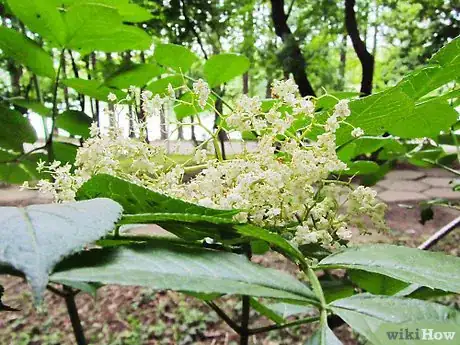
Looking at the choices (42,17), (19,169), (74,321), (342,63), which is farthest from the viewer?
(342,63)

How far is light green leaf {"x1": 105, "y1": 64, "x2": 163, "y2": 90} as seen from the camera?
0.65 meters

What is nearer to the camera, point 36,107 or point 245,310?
point 245,310

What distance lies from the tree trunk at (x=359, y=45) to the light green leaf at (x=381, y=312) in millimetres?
4021

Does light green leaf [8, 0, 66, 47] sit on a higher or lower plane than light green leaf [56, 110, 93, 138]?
higher

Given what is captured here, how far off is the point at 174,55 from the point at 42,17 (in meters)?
0.17

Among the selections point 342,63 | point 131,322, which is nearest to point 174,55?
point 131,322

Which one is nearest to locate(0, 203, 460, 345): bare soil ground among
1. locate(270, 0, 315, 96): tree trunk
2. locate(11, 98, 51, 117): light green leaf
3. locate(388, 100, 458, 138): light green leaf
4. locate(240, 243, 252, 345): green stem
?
locate(11, 98, 51, 117): light green leaf

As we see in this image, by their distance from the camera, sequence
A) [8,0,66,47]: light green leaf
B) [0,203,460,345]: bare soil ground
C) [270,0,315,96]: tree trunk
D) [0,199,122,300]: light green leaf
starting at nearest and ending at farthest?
[0,199,122,300]: light green leaf
[8,0,66,47]: light green leaf
[0,203,460,345]: bare soil ground
[270,0,315,96]: tree trunk

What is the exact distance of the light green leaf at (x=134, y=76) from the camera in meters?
0.65

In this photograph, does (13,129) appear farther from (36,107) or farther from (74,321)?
(74,321)

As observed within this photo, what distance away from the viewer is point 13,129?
66cm

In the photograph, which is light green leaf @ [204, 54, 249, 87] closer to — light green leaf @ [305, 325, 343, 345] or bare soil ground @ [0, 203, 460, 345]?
light green leaf @ [305, 325, 343, 345]

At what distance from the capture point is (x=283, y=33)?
420 cm

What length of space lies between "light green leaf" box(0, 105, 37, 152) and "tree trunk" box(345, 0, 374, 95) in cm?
377
